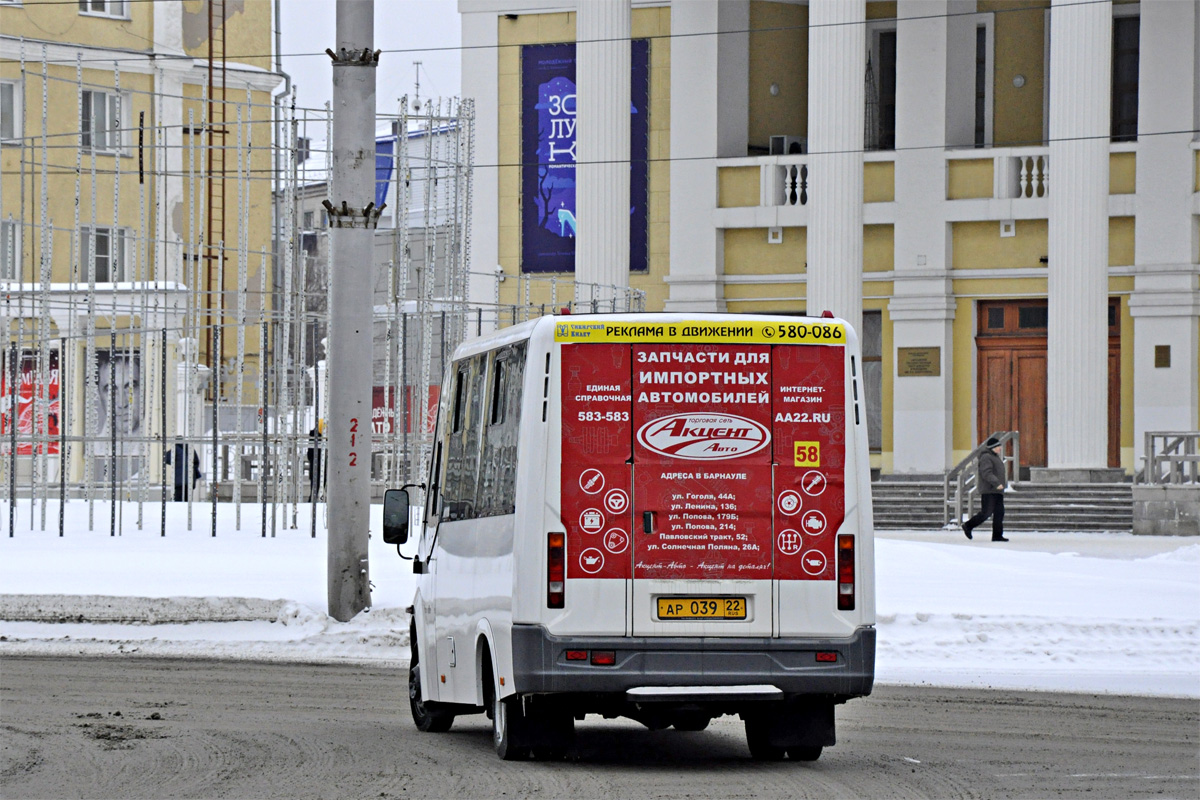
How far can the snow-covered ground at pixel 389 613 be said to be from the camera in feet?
53.4

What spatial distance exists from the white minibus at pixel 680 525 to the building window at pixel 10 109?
36857 millimetres

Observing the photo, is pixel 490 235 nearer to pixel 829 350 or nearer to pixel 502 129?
pixel 502 129

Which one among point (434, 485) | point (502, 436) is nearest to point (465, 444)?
point (434, 485)

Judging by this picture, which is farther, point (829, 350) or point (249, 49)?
point (249, 49)

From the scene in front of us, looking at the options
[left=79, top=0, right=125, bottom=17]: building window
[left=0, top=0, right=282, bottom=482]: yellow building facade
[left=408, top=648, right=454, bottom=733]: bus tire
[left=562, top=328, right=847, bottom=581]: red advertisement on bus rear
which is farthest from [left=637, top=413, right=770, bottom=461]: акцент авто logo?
[left=79, top=0, right=125, bottom=17]: building window

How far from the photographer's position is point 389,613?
17.6 metres

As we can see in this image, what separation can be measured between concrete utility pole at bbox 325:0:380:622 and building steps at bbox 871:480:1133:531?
52.2ft

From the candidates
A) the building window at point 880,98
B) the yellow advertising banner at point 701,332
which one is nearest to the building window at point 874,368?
the building window at point 880,98

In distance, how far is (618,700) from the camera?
9805 millimetres

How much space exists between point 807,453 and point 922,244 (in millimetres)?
28085

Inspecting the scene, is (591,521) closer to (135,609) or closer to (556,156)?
(135,609)

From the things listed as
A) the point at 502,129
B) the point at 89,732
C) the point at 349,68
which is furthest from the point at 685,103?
the point at 89,732

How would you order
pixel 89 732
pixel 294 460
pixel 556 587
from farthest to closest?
pixel 294 460 < pixel 89 732 < pixel 556 587

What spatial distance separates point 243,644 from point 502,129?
2434cm
